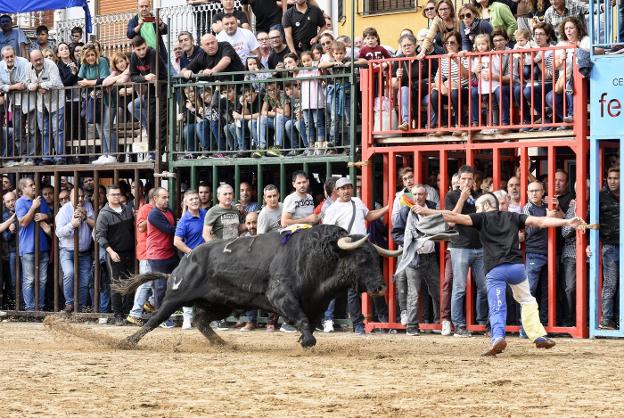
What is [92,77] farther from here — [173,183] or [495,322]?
[495,322]

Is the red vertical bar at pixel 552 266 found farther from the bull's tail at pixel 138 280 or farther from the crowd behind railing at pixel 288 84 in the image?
the bull's tail at pixel 138 280

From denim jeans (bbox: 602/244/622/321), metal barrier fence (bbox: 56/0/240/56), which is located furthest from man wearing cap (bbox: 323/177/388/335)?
metal barrier fence (bbox: 56/0/240/56)

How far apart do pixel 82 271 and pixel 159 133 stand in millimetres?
2222

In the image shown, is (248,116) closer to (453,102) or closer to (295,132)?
(295,132)

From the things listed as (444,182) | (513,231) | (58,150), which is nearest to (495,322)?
(513,231)

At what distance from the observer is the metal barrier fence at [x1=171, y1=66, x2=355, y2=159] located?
17125mm

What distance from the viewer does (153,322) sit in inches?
557

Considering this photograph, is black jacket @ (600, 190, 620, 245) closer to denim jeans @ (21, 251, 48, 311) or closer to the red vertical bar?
the red vertical bar

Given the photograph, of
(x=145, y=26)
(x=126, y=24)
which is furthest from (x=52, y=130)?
(x=126, y=24)

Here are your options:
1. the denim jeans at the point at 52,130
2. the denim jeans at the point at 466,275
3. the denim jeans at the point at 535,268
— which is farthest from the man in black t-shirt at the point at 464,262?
the denim jeans at the point at 52,130

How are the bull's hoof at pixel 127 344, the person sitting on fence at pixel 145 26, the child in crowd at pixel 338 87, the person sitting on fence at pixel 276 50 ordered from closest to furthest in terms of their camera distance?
the bull's hoof at pixel 127 344
the child in crowd at pixel 338 87
the person sitting on fence at pixel 276 50
the person sitting on fence at pixel 145 26

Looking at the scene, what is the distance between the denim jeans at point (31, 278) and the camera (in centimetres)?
1928

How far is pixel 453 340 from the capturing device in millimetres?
15078

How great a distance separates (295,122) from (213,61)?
1563 mm
